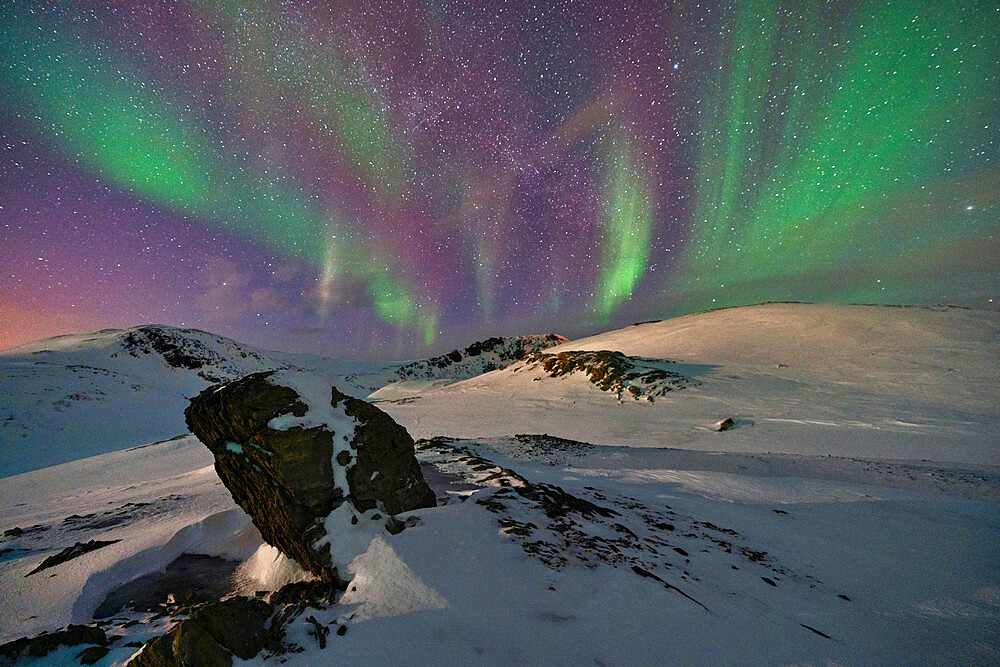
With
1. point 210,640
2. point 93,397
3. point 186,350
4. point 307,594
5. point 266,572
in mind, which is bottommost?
point 266,572

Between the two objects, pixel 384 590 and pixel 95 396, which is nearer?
pixel 384 590

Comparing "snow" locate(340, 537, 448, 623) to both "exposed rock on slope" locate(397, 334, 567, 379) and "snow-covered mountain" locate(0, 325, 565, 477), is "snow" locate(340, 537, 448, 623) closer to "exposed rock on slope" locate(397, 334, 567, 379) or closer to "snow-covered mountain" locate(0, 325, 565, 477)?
"snow-covered mountain" locate(0, 325, 565, 477)

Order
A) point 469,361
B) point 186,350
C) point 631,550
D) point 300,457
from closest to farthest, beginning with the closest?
point 631,550
point 300,457
point 186,350
point 469,361

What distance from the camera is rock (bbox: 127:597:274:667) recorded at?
2904 millimetres

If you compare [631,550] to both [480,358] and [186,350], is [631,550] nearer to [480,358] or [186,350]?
[186,350]

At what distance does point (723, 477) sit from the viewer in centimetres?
1091

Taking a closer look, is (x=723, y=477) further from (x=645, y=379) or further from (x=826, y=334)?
(x=826, y=334)

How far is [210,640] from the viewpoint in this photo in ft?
9.76

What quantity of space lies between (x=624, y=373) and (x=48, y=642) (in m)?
29.3

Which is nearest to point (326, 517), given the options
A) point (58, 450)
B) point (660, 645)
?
point (660, 645)

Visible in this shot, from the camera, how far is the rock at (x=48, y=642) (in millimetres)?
3357

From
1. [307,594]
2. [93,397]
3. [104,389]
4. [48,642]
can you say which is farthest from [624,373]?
[104,389]

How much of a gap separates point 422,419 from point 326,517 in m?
20.9

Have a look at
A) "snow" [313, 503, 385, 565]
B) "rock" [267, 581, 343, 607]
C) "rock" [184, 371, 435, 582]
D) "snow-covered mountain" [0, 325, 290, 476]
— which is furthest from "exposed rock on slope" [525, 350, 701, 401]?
"snow-covered mountain" [0, 325, 290, 476]
